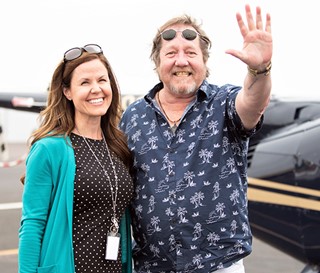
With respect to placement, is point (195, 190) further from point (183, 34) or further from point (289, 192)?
point (289, 192)

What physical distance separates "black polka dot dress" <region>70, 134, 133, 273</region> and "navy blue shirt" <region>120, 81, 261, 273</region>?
200 millimetres

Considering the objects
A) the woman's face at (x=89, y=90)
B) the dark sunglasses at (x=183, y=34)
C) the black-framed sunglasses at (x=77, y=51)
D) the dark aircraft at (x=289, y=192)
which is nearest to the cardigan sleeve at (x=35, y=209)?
the woman's face at (x=89, y=90)

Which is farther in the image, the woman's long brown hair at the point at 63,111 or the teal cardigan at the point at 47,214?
the woman's long brown hair at the point at 63,111

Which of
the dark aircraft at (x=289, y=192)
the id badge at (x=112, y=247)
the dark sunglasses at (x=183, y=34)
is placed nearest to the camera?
the id badge at (x=112, y=247)

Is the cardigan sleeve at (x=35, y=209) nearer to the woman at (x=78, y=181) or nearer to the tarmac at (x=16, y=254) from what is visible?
the woman at (x=78, y=181)

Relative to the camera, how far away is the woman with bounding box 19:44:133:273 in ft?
6.86

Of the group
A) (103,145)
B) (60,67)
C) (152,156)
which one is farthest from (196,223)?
(60,67)

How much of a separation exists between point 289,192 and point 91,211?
9.30 ft

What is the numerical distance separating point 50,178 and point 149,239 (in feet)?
1.89

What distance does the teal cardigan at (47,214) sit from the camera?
2070mm

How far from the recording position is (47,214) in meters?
2.12

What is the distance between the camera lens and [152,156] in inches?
95.0

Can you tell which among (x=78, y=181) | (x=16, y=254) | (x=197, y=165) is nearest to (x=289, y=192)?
(x=197, y=165)

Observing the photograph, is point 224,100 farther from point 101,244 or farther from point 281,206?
point 281,206
